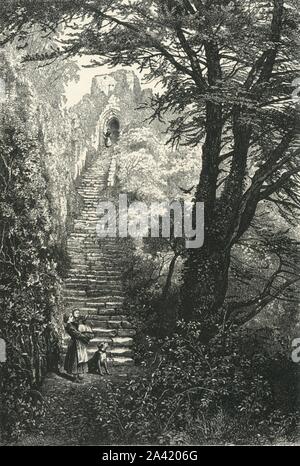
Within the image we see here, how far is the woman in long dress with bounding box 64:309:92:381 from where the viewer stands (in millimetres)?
6590

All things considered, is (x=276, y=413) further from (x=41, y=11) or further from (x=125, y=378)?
(x=41, y=11)

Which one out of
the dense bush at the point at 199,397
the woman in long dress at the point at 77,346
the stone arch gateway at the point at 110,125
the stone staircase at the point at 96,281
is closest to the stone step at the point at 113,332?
the stone staircase at the point at 96,281

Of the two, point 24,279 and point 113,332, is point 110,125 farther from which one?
point 113,332

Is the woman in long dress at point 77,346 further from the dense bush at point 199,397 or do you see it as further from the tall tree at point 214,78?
the tall tree at point 214,78

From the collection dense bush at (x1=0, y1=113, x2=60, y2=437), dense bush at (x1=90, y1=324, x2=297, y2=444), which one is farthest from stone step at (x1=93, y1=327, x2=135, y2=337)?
dense bush at (x1=0, y1=113, x2=60, y2=437)

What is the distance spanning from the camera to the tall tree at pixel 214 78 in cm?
622

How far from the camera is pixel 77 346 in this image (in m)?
6.62

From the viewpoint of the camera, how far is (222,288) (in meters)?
7.18

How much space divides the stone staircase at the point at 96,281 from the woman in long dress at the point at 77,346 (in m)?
0.09

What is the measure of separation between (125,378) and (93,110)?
4.27m

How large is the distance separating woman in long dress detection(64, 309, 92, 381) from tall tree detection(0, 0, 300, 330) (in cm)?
136

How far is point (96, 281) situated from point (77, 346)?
0.93m

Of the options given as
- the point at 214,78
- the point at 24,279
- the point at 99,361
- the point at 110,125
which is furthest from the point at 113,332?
the point at 214,78

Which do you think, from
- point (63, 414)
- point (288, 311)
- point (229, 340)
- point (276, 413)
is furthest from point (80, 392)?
point (288, 311)
